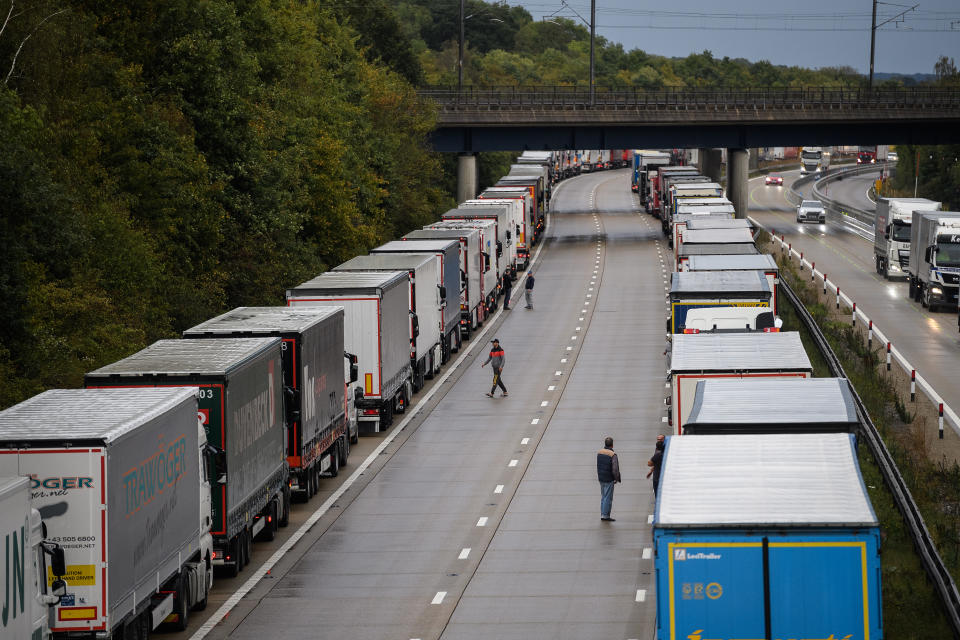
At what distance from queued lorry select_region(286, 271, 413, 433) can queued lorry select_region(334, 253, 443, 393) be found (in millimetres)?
1512

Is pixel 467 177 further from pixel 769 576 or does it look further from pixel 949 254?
pixel 769 576

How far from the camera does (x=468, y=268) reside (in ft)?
172

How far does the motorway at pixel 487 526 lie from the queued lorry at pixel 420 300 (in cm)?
93

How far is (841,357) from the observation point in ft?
149

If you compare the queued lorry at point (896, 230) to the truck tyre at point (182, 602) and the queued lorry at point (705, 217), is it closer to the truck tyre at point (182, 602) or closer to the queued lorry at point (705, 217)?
the queued lorry at point (705, 217)

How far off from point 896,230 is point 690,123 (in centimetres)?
2656

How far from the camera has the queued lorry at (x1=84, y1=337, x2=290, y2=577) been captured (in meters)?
21.6

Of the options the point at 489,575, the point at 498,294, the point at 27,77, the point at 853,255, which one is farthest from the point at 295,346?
the point at 853,255

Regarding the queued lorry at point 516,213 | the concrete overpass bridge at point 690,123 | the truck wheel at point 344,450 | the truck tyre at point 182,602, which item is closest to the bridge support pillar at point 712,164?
the concrete overpass bridge at point 690,123

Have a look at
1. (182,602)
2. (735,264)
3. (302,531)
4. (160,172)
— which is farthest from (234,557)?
(735,264)

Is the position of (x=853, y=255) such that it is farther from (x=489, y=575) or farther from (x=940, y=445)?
(x=489, y=575)

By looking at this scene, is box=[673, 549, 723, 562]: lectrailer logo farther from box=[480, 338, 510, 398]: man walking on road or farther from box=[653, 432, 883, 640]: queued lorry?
box=[480, 338, 510, 398]: man walking on road

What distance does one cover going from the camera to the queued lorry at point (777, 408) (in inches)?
824

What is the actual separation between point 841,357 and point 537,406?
418 inches
